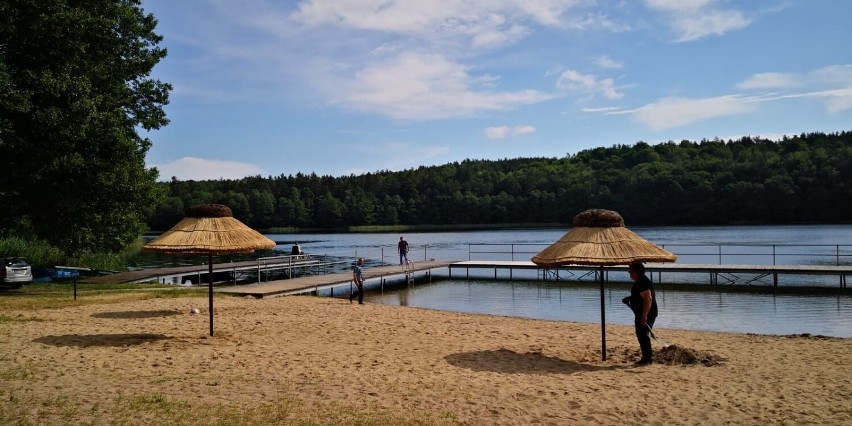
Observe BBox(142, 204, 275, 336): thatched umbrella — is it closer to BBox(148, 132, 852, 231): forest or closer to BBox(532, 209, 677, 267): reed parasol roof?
BBox(532, 209, 677, 267): reed parasol roof

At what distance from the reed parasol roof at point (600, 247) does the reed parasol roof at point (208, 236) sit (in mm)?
5680

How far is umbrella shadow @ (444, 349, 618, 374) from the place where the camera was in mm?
9561

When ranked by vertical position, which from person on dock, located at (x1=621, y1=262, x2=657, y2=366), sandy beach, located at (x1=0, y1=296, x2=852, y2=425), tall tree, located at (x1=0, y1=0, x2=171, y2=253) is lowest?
sandy beach, located at (x1=0, y1=296, x2=852, y2=425)

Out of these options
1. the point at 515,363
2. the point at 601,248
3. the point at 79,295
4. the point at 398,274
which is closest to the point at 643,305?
the point at 601,248

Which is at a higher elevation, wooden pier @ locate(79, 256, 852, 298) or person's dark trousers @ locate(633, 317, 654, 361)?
person's dark trousers @ locate(633, 317, 654, 361)

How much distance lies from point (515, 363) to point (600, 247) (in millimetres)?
2378

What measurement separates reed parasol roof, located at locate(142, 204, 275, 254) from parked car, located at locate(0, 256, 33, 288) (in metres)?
8.70

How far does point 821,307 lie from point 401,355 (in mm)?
16259

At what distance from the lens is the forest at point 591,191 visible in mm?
86875

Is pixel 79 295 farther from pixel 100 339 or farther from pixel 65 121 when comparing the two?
pixel 100 339

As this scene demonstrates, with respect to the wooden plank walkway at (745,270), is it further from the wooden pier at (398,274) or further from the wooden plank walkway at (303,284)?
the wooden plank walkway at (303,284)

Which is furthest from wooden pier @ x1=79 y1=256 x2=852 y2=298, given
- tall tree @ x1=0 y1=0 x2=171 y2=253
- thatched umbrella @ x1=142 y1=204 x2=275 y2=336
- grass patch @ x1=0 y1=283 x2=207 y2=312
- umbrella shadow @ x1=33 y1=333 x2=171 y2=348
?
umbrella shadow @ x1=33 y1=333 x2=171 y2=348

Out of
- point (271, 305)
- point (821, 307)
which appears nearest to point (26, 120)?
point (271, 305)

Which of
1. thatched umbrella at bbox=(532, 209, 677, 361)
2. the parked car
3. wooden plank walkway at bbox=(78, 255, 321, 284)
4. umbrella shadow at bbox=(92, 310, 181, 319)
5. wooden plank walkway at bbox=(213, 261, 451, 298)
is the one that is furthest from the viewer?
wooden plank walkway at bbox=(78, 255, 321, 284)
